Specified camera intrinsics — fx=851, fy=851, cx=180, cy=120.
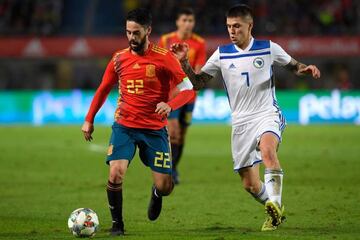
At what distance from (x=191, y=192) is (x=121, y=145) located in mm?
4196

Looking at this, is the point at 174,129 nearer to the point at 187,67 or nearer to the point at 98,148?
the point at 187,67

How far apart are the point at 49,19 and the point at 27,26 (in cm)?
93

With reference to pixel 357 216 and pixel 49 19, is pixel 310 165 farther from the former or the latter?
pixel 49 19

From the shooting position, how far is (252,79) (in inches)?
350

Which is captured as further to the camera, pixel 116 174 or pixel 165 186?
pixel 165 186

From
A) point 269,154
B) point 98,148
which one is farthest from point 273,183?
point 98,148

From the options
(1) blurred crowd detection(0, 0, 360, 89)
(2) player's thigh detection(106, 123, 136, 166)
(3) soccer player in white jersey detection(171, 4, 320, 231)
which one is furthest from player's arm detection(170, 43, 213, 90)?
(1) blurred crowd detection(0, 0, 360, 89)

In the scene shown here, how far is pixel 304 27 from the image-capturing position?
3431 centimetres

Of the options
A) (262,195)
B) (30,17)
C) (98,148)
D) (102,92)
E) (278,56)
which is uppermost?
(30,17)

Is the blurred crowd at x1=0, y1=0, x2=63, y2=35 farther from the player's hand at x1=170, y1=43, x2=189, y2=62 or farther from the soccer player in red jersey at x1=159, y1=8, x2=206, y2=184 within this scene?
the player's hand at x1=170, y1=43, x2=189, y2=62

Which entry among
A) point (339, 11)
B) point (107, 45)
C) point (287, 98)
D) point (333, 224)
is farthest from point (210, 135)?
point (333, 224)

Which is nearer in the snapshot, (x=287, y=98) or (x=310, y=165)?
(x=310, y=165)

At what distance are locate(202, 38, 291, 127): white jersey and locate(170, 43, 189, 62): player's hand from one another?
455 millimetres

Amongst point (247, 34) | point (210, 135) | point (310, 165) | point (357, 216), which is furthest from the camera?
point (210, 135)
